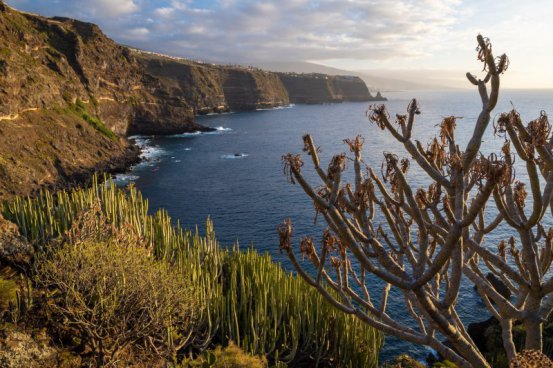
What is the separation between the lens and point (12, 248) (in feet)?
63.5

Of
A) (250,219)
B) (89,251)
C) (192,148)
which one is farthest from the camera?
(192,148)

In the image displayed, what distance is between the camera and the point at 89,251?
15703 millimetres

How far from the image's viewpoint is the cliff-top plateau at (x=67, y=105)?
60.0 metres

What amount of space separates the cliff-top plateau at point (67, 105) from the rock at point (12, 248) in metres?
34.2

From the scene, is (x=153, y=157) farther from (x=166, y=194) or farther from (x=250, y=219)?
(x=250, y=219)

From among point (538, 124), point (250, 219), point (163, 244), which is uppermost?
point (538, 124)

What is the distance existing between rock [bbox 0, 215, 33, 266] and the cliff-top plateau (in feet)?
112

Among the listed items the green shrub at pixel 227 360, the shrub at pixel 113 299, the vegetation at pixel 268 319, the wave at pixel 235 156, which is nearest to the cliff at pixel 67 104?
the wave at pixel 235 156

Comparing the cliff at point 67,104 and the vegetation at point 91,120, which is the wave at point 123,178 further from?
the vegetation at point 91,120

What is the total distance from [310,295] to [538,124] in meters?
15.0

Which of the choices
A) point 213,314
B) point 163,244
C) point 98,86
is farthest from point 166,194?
point 98,86

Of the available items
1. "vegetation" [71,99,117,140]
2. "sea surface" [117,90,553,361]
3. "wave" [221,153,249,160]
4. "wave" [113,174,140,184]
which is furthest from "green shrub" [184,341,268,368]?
"vegetation" [71,99,117,140]

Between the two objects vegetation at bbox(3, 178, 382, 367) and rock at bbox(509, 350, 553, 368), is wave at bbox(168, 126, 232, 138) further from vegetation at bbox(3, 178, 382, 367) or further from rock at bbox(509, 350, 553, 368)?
rock at bbox(509, 350, 553, 368)

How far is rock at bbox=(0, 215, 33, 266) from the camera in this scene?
19.1 metres
